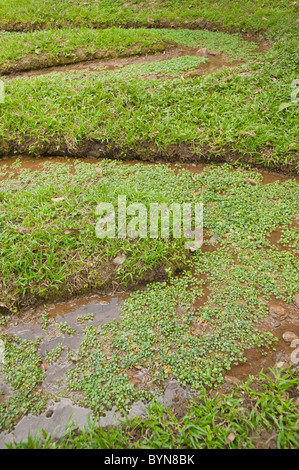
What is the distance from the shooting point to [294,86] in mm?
4914

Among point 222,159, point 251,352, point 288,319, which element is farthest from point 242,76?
point 251,352

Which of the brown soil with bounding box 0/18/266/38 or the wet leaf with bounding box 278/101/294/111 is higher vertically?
the brown soil with bounding box 0/18/266/38

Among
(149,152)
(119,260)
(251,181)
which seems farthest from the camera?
(149,152)

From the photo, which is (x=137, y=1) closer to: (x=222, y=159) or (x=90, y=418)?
(x=222, y=159)

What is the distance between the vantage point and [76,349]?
2666mm

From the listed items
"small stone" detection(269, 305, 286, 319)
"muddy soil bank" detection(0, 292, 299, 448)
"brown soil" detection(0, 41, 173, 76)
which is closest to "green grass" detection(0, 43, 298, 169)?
"brown soil" detection(0, 41, 173, 76)

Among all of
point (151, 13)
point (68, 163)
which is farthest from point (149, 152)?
point (151, 13)

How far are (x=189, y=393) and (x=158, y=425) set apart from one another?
34 centimetres

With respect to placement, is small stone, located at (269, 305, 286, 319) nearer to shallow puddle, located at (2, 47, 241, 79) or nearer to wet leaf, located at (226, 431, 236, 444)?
wet leaf, located at (226, 431, 236, 444)

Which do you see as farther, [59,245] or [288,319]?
[59,245]

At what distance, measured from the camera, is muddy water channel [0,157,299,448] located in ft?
7.39

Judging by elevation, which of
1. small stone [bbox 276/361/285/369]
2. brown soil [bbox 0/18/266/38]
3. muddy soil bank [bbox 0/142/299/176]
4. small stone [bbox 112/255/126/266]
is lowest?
small stone [bbox 276/361/285/369]

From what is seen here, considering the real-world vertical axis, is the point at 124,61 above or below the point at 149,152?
above

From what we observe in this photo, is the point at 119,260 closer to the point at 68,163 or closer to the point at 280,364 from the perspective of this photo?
the point at 280,364
